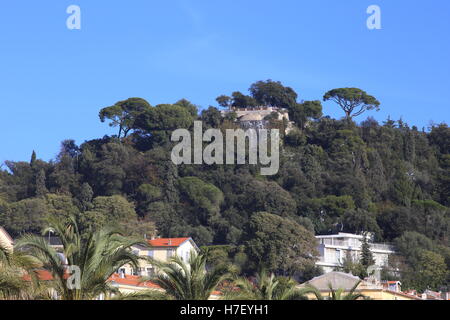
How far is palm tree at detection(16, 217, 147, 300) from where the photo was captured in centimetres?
1658

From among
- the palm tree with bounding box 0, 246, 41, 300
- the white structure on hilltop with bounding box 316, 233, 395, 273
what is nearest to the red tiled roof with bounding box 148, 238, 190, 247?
the white structure on hilltop with bounding box 316, 233, 395, 273

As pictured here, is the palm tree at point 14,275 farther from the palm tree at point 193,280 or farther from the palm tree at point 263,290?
the palm tree at point 263,290

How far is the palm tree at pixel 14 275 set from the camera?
15680 mm

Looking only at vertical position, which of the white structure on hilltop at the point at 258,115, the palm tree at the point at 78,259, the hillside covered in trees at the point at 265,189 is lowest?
the palm tree at the point at 78,259

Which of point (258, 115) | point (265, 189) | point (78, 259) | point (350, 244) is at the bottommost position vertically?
point (78, 259)

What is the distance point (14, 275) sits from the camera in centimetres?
1584

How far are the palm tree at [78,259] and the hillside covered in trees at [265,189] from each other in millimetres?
55242

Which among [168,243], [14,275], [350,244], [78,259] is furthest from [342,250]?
[14,275]

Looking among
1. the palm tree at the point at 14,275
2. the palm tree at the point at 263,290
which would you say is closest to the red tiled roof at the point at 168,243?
the palm tree at the point at 263,290

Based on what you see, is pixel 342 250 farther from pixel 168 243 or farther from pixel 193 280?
pixel 193 280

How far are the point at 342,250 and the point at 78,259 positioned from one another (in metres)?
68.4

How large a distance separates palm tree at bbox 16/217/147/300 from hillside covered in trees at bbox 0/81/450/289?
55242 mm

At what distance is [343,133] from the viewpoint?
4220 inches

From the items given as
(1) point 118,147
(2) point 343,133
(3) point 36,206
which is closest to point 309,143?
(2) point 343,133
